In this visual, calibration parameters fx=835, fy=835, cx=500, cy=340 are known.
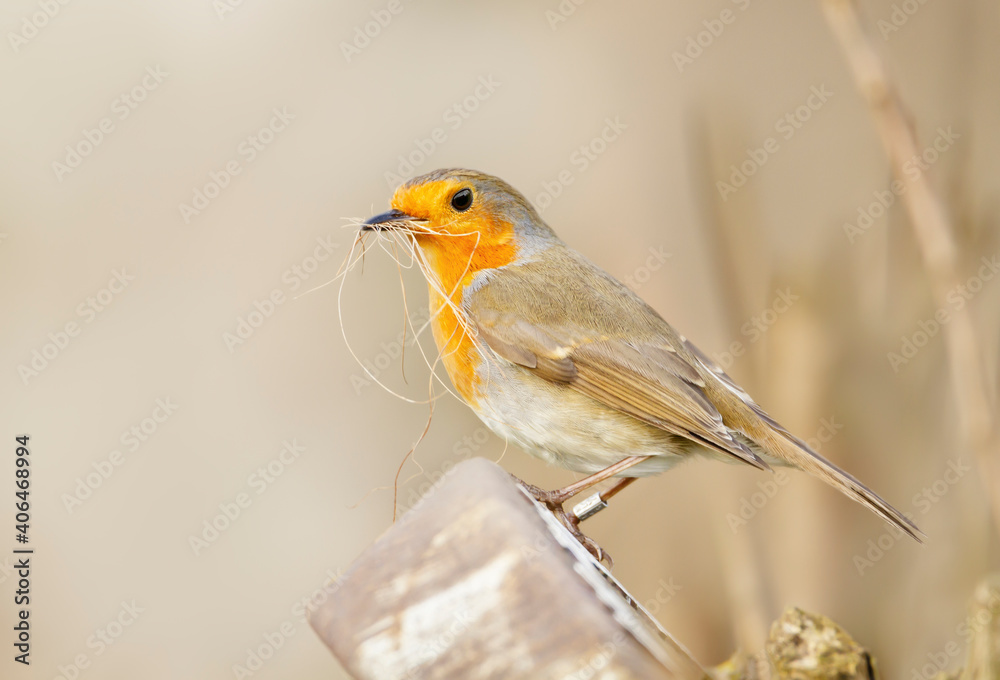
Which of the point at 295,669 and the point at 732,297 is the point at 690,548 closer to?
the point at 732,297

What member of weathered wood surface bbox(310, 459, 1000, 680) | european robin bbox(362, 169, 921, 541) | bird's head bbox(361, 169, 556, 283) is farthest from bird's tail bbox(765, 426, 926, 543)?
bird's head bbox(361, 169, 556, 283)

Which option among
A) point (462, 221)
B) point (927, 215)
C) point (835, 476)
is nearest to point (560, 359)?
point (462, 221)

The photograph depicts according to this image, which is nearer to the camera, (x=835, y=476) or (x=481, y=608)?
(x=481, y=608)

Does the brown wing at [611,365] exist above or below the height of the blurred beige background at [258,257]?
below

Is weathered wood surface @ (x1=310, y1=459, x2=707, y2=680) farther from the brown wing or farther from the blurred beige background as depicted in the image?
the blurred beige background

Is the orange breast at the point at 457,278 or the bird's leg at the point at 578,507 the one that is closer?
the bird's leg at the point at 578,507

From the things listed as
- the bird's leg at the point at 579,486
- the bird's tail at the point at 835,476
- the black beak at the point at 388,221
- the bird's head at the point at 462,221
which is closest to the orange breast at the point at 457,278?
the bird's head at the point at 462,221

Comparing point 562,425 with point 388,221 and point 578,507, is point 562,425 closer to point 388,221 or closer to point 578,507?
point 578,507

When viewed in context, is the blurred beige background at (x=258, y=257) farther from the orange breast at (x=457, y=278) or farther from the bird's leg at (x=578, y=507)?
the bird's leg at (x=578, y=507)
